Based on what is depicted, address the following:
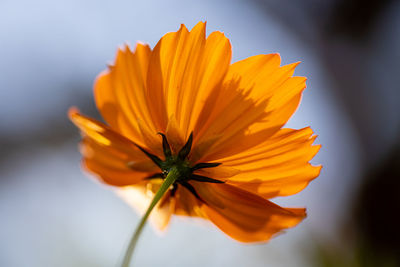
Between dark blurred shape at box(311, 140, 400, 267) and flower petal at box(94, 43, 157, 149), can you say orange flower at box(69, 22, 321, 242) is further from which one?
dark blurred shape at box(311, 140, 400, 267)

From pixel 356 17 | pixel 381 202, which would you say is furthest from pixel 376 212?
pixel 356 17

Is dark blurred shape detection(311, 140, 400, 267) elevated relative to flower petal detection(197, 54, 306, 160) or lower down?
lower down

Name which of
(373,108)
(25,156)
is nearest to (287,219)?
(373,108)

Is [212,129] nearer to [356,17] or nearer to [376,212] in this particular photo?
[376,212]

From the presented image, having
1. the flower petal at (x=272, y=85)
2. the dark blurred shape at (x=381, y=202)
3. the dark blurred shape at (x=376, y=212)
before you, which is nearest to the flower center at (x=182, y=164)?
the flower petal at (x=272, y=85)

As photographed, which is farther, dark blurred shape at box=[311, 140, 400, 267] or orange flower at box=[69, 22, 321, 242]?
dark blurred shape at box=[311, 140, 400, 267]

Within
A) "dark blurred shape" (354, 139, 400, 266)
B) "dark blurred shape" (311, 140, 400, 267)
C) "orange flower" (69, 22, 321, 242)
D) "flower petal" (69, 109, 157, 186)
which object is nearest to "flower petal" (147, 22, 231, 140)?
"orange flower" (69, 22, 321, 242)
